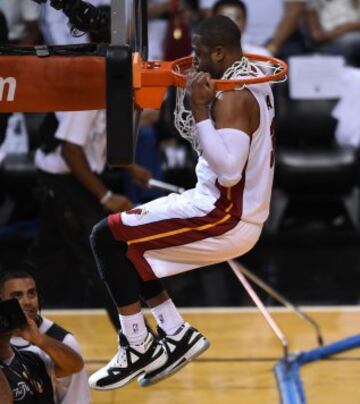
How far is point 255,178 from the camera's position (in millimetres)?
4781

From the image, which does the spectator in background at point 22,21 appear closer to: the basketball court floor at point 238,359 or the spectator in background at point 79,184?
the spectator in background at point 79,184

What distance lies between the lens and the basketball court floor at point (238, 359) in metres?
6.29

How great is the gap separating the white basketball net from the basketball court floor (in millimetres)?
1832

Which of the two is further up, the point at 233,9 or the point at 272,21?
the point at 233,9

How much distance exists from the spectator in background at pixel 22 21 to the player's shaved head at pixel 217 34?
13.8 feet

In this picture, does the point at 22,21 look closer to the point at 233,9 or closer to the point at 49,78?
the point at 233,9

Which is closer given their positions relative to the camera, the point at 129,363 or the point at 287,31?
the point at 129,363

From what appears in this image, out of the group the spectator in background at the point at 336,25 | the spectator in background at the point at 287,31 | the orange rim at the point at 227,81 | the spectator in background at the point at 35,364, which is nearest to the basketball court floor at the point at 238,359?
the spectator in background at the point at 35,364

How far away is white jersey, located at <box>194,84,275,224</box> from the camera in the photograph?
4719 mm

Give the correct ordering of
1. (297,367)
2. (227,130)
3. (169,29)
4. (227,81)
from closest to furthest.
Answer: (227,81), (227,130), (297,367), (169,29)

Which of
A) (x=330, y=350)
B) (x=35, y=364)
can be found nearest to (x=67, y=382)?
(x=35, y=364)

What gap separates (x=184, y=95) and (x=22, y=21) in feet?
14.3

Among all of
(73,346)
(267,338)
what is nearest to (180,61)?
(73,346)

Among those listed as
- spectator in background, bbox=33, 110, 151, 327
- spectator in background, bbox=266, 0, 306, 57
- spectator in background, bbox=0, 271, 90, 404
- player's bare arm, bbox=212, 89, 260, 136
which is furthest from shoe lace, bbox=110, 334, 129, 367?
spectator in background, bbox=266, 0, 306, 57
